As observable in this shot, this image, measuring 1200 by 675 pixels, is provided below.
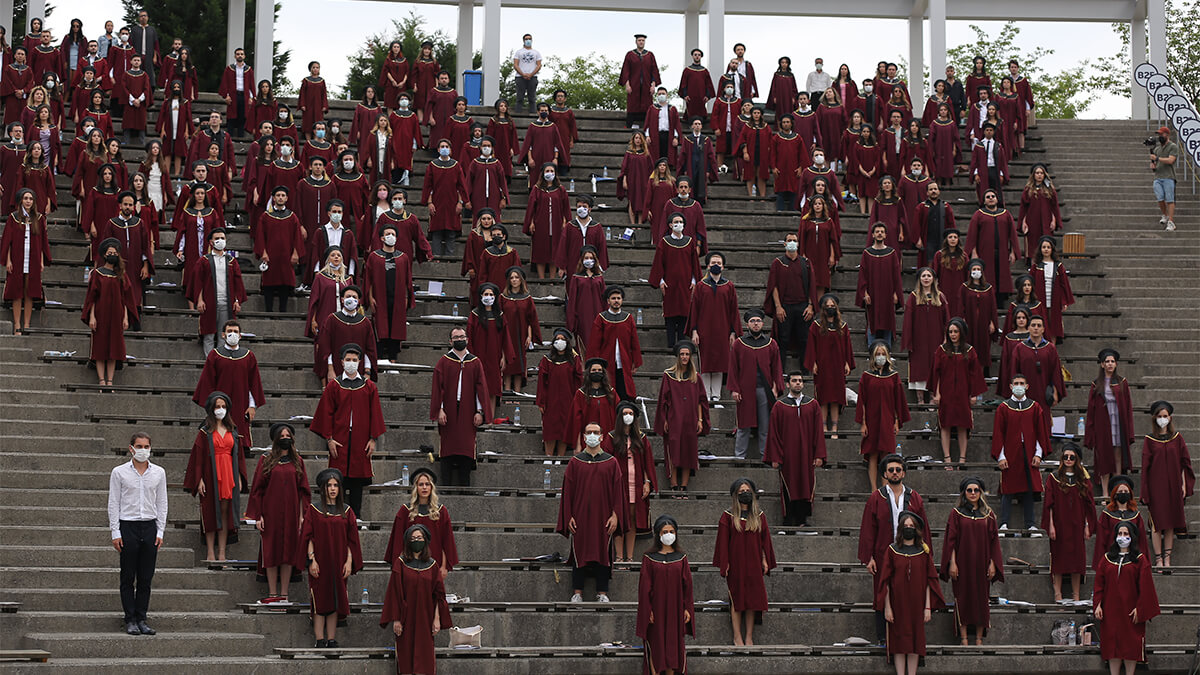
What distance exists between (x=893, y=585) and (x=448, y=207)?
348 inches

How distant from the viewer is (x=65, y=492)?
1588 centimetres

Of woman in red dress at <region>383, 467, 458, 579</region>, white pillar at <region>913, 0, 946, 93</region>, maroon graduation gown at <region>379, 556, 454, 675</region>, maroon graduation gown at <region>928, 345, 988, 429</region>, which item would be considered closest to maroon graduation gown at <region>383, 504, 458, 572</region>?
woman in red dress at <region>383, 467, 458, 579</region>

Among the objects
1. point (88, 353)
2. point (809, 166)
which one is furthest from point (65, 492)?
point (809, 166)

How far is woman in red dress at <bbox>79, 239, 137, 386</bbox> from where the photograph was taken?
17.8 meters

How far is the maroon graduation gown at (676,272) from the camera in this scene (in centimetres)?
1969

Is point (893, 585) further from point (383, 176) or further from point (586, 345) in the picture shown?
point (383, 176)

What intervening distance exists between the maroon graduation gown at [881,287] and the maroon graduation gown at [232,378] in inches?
282

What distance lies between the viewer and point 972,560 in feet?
50.3

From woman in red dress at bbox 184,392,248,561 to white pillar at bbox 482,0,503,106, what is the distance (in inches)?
525

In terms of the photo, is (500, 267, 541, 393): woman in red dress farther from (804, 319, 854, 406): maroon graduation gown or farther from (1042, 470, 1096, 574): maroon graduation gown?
(1042, 470, 1096, 574): maroon graduation gown

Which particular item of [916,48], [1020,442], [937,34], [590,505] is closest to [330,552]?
[590,505]

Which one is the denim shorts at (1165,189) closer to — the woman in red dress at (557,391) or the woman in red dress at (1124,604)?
the woman in red dress at (1124,604)

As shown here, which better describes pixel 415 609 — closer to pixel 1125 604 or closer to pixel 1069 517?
pixel 1125 604

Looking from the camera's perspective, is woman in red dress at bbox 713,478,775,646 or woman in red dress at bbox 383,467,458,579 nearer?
woman in red dress at bbox 383,467,458,579
